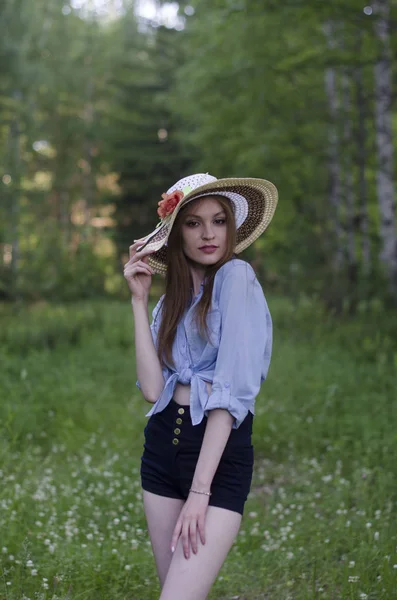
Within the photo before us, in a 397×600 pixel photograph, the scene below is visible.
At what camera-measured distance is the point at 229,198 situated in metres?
3.21

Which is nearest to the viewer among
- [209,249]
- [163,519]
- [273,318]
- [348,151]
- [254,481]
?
[163,519]

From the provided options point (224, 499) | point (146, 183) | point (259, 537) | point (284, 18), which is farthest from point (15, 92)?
point (224, 499)

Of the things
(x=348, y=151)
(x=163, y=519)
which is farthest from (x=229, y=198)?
(x=348, y=151)

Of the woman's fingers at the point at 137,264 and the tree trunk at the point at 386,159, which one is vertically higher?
the tree trunk at the point at 386,159

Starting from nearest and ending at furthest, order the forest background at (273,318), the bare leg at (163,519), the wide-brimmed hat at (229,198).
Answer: the bare leg at (163,519), the wide-brimmed hat at (229,198), the forest background at (273,318)

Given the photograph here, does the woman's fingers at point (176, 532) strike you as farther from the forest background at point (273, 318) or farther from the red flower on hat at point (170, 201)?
the forest background at point (273, 318)

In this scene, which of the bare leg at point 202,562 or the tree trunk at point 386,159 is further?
the tree trunk at point 386,159

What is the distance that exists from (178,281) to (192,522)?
97cm

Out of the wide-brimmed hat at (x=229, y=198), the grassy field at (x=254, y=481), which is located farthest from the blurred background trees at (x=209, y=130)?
the wide-brimmed hat at (x=229, y=198)

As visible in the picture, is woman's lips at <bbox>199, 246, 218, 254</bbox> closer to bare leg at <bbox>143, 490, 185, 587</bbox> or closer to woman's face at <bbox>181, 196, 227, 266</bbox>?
woman's face at <bbox>181, 196, 227, 266</bbox>

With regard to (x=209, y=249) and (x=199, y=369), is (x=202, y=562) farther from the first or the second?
(x=209, y=249)

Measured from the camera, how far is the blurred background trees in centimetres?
1463

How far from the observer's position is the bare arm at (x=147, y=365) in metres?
3.07

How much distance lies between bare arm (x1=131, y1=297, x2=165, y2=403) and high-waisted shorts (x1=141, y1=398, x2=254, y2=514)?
0.36ft
